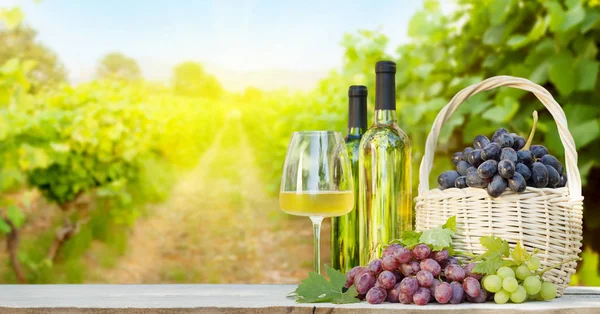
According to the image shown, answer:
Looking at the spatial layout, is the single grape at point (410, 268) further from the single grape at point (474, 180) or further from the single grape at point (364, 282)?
the single grape at point (474, 180)

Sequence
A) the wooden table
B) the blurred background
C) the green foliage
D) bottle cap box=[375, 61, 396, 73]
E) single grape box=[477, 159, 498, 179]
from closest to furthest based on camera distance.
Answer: the wooden table < single grape box=[477, 159, 498, 179] < bottle cap box=[375, 61, 396, 73] < the blurred background < the green foliage

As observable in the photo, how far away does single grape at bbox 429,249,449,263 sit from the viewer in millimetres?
1100

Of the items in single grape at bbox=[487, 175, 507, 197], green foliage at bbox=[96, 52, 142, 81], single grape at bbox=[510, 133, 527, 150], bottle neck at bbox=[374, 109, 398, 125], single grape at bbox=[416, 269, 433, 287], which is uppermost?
green foliage at bbox=[96, 52, 142, 81]

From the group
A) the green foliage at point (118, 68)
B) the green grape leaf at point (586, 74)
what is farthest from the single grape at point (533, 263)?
the green foliage at point (118, 68)

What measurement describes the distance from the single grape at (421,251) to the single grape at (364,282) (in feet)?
0.28

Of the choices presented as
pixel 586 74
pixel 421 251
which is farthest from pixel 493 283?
pixel 586 74

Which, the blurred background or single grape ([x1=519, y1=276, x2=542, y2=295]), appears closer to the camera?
single grape ([x1=519, y1=276, x2=542, y2=295])

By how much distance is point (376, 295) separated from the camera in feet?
3.48

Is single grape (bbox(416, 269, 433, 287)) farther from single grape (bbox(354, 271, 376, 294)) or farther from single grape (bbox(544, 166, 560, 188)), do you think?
single grape (bbox(544, 166, 560, 188))

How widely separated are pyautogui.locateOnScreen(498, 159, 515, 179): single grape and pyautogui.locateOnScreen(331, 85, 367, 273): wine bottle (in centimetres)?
30

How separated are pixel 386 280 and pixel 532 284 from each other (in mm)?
246

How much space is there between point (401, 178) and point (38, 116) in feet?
12.6

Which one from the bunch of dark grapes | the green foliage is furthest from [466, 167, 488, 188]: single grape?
the green foliage

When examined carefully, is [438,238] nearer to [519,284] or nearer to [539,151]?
[519,284]
